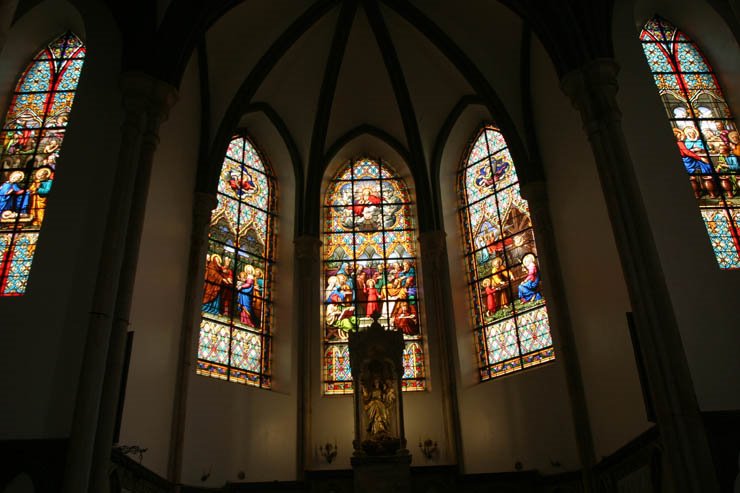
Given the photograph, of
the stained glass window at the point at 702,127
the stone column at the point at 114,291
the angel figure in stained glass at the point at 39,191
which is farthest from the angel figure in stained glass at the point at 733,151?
the angel figure in stained glass at the point at 39,191

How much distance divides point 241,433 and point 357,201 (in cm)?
593

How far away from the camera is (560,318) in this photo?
39.2ft

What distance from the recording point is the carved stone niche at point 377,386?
11992mm

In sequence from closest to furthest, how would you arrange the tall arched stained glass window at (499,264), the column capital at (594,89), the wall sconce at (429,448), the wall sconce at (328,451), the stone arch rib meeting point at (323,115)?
the column capital at (594,89)
the wall sconce at (328,451)
the wall sconce at (429,448)
the tall arched stained glass window at (499,264)
the stone arch rib meeting point at (323,115)

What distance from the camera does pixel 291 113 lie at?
15.5 m

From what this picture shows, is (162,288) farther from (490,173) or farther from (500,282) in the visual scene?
(490,173)

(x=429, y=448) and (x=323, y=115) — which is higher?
(x=323, y=115)

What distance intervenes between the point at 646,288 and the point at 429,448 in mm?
5876

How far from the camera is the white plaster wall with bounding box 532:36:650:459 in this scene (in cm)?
1005

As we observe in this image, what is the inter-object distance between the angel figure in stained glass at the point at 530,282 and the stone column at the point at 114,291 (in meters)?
7.20

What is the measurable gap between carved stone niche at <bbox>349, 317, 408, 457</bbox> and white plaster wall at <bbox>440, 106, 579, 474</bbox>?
5.27 feet

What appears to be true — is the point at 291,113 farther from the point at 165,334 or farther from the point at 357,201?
the point at 165,334

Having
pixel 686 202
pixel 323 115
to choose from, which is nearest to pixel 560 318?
pixel 686 202

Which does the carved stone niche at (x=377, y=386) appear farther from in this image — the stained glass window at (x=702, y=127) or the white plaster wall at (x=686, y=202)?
the stained glass window at (x=702, y=127)
